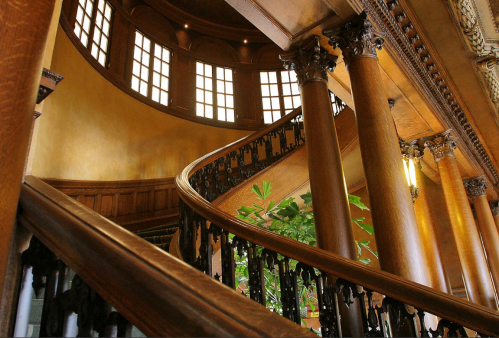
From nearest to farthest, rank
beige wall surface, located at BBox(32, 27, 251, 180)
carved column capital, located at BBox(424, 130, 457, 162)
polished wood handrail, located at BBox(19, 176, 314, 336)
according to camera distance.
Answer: polished wood handrail, located at BBox(19, 176, 314, 336) → beige wall surface, located at BBox(32, 27, 251, 180) → carved column capital, located at BBox(424, 130, 457, 162)

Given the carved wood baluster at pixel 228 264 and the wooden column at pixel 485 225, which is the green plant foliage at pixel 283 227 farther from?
the wooden column at pixel 485 225

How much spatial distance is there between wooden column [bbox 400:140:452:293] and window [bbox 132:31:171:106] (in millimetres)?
5152

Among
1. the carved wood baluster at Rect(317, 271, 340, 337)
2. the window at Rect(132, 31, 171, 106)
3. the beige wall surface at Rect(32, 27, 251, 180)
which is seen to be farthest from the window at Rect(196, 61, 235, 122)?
the carved wood baluster at Rect(317, 271, 340, 337)

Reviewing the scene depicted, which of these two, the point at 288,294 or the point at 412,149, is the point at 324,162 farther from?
the point at 412,149

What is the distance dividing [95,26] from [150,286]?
737 centimetres

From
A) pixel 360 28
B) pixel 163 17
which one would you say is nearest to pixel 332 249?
pixel 360 28

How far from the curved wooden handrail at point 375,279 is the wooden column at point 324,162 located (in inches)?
40.0

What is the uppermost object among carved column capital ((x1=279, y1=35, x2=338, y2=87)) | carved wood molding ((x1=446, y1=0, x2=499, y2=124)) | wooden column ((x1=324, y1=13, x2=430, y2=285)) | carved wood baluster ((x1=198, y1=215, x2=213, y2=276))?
carved wood molding ((x1=446, y1=0, x2=499, y2=124))

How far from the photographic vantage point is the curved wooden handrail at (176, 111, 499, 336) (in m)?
1.63

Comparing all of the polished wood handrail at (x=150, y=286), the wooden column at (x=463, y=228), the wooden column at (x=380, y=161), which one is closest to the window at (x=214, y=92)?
the wooden column at (x=463, y=228)

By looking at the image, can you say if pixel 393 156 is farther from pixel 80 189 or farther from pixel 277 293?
pixel 80 189

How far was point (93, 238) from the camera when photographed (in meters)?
0.85

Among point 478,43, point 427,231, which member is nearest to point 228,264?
point 427,231

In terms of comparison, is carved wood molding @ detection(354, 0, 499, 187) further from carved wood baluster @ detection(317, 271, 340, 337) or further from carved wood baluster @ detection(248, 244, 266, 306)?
carved wood baluster @ detection(317, 271, 340, 337)
